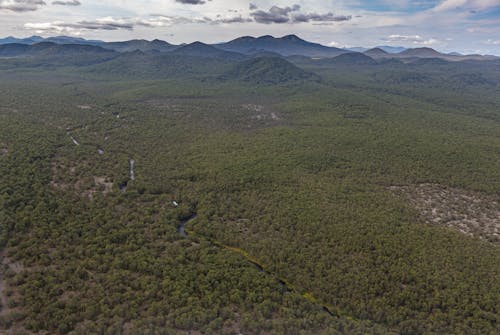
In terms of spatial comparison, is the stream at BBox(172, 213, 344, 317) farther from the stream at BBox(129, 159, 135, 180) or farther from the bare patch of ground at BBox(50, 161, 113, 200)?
the stream at BBox(129, 159, 135, 180)

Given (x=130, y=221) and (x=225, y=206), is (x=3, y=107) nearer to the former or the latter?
(x=130, y=221)

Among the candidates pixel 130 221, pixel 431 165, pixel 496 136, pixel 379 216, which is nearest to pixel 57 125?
pixel 130 221

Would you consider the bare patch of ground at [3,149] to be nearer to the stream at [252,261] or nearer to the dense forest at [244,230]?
the dense forest at [244,230]

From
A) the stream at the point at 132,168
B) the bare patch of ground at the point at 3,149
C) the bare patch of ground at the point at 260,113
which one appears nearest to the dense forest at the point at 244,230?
the bare patch of ground at the point at 3,149

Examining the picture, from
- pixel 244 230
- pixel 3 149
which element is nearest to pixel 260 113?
pixel 3 149

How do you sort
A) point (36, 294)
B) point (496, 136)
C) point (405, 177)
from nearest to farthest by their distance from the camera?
point (36, 294) < point (405, 177) < point (496, 136)

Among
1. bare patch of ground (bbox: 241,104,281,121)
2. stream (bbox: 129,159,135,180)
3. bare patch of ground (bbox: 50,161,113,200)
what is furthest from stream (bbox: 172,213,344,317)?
bare patch of ground (bbox: 241,104,281,121)
